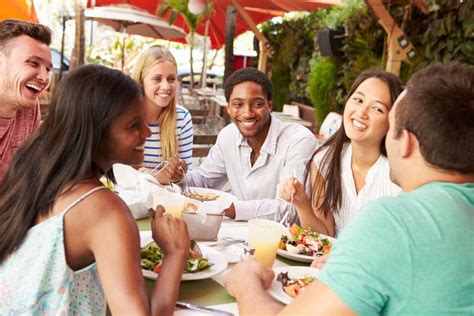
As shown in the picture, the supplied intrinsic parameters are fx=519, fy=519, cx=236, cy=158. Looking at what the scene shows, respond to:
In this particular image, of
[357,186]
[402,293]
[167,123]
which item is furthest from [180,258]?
[167,123]

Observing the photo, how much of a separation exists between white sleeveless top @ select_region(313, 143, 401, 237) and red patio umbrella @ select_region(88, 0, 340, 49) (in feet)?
18.5

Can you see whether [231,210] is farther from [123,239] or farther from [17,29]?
[17,29]

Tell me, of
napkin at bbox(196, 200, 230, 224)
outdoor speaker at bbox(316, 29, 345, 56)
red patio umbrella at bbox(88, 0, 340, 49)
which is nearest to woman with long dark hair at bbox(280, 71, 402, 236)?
napkin at bbox(196, 200, 230, 224)

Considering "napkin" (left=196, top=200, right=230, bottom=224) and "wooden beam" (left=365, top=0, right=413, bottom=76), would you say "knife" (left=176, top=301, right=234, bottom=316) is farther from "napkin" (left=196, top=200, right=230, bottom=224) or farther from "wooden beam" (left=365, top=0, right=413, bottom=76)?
"wooden beam" (left=365, top=0, right=413, bottom=76)

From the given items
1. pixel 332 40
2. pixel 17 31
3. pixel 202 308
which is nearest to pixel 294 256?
pixel 202 308

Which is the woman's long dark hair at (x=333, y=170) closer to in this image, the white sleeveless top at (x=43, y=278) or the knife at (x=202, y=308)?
the knife at (x=202, y=308)

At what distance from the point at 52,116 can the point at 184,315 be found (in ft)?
2.29

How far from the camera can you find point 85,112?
1.44m

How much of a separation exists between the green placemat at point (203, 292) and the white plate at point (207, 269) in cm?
3

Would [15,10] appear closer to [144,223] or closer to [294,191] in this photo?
[144,223]

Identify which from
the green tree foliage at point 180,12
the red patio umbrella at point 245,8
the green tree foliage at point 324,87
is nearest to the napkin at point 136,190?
the red patio umbrella at point 245,8

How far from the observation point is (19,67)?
2.59 m

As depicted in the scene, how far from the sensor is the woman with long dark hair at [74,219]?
1.39 meters

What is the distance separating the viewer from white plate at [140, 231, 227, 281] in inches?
68.5
